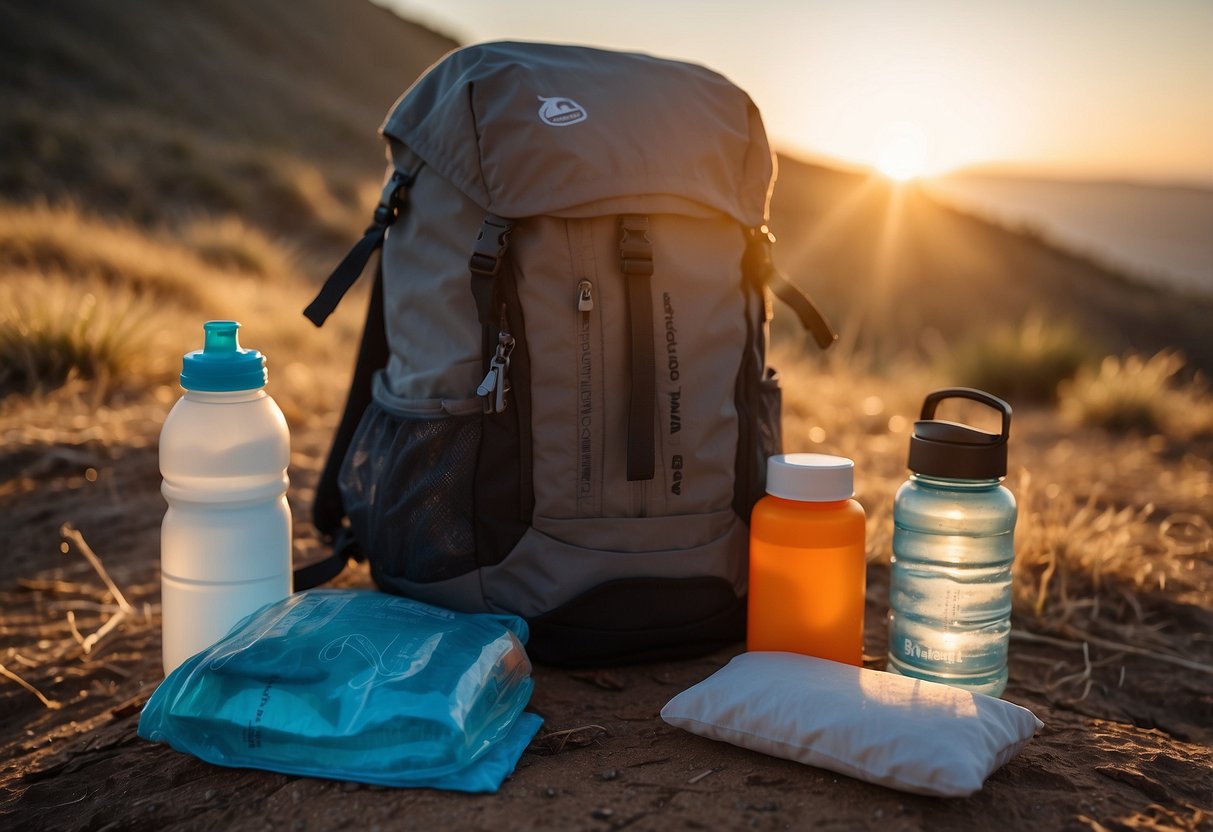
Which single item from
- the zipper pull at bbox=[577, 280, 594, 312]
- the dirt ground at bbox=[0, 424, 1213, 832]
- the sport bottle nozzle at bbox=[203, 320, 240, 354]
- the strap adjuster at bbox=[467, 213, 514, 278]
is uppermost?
the strap adjuster at bbox=[467, 213, 514, 278]

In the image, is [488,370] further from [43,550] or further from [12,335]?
[12,335]

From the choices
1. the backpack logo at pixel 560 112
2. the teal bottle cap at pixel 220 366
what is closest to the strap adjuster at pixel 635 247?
the backpack logo at pixel 560 112

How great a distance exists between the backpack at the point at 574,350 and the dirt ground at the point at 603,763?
0.86 feet

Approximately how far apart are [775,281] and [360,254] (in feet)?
3.39

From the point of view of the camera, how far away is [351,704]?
1.75m

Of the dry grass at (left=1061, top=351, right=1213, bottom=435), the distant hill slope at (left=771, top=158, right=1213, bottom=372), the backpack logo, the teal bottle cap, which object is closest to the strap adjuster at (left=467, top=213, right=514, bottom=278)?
the backpack logo

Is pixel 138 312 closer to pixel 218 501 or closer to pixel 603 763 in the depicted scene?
pixel 218 501

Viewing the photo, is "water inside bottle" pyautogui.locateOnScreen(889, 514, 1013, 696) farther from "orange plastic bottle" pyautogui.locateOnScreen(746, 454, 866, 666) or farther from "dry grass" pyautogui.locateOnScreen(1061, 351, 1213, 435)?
"dry grass" pyautogui.locateOnScreen(1061, 351, 1213, 435)

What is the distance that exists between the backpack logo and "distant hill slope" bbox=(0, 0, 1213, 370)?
262 inches

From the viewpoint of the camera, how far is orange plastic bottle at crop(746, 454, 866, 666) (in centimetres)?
209

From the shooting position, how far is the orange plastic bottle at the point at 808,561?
82.1 inches

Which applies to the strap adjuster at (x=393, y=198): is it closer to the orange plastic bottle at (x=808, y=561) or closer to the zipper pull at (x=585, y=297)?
the zipper pull at (x=585, y=297)

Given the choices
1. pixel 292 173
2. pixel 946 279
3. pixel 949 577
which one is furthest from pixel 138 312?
pixel 946 279

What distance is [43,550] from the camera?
3033 mm
